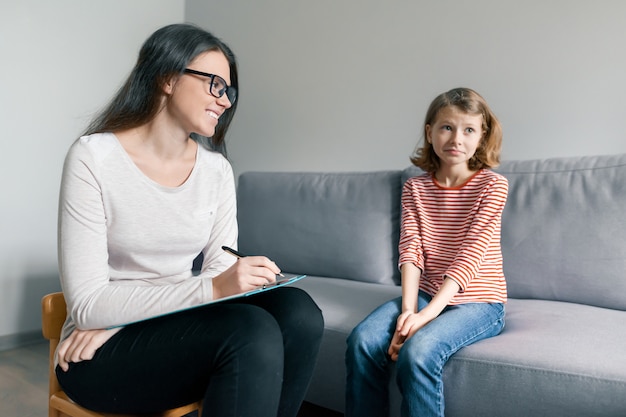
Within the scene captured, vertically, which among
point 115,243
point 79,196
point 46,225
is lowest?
point 46,225

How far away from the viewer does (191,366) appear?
918mm

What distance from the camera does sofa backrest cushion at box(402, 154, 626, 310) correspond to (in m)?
1.63

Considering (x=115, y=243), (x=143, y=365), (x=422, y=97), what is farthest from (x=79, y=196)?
(x=422, y=97)

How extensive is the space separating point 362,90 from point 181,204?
1.56 metres

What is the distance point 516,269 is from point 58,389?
1.34 metres

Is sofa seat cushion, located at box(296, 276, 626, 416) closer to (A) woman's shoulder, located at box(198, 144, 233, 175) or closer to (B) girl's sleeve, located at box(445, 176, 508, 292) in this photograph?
(B) girl's sleeve, located at box(445, 176, 508, 292)

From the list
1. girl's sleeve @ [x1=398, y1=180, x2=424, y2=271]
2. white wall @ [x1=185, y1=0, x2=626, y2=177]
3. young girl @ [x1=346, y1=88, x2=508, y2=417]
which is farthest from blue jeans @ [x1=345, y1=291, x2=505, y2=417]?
white wall @ [x1=185, y1=0, x2=626, y2=177]

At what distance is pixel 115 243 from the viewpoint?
1108 mm

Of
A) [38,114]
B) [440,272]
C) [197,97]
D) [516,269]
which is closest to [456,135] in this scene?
[440,272]

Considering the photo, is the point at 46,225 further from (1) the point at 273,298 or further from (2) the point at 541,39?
(2) the point at 541,39

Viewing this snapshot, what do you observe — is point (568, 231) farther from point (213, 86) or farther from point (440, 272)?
point (213, 86)

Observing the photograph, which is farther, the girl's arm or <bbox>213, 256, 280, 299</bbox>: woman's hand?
the girl's arm

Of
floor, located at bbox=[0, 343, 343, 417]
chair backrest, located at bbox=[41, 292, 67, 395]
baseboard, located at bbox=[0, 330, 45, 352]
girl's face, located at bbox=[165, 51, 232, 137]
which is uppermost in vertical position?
girl's face, located at bbox=[165, 51, 232, 137]

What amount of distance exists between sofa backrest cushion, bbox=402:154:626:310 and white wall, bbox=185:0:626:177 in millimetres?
324
